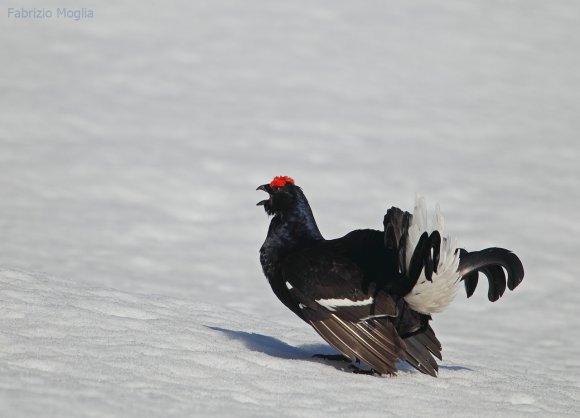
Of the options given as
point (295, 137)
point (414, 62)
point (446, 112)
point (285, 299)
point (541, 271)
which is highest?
point (414, 62)

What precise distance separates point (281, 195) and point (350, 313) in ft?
3.45

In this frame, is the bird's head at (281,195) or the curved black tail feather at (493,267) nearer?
the curved black tail feather at (493,267)

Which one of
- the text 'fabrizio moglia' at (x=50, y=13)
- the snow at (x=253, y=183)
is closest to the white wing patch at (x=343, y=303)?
the snow at (x=253, y=183)

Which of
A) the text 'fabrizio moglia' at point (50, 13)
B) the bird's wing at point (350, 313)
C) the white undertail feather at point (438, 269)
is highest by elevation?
the text 'fabrizio moglia' at point (50, 13)

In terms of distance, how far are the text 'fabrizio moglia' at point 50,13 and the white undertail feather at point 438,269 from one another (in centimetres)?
1453

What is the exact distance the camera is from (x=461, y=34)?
19.1 m

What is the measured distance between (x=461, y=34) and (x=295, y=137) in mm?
6233

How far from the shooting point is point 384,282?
5.05 m

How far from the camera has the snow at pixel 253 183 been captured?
4.71m

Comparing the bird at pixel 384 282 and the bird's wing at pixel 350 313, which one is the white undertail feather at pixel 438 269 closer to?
the bird at pixel 384 282

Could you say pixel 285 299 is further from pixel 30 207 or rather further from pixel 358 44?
pixel 358 44

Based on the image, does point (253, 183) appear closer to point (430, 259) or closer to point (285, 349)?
point (285, 349)

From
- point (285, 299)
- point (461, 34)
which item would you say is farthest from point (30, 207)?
point (461, 34)

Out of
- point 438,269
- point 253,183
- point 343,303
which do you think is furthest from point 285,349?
point 253,183
